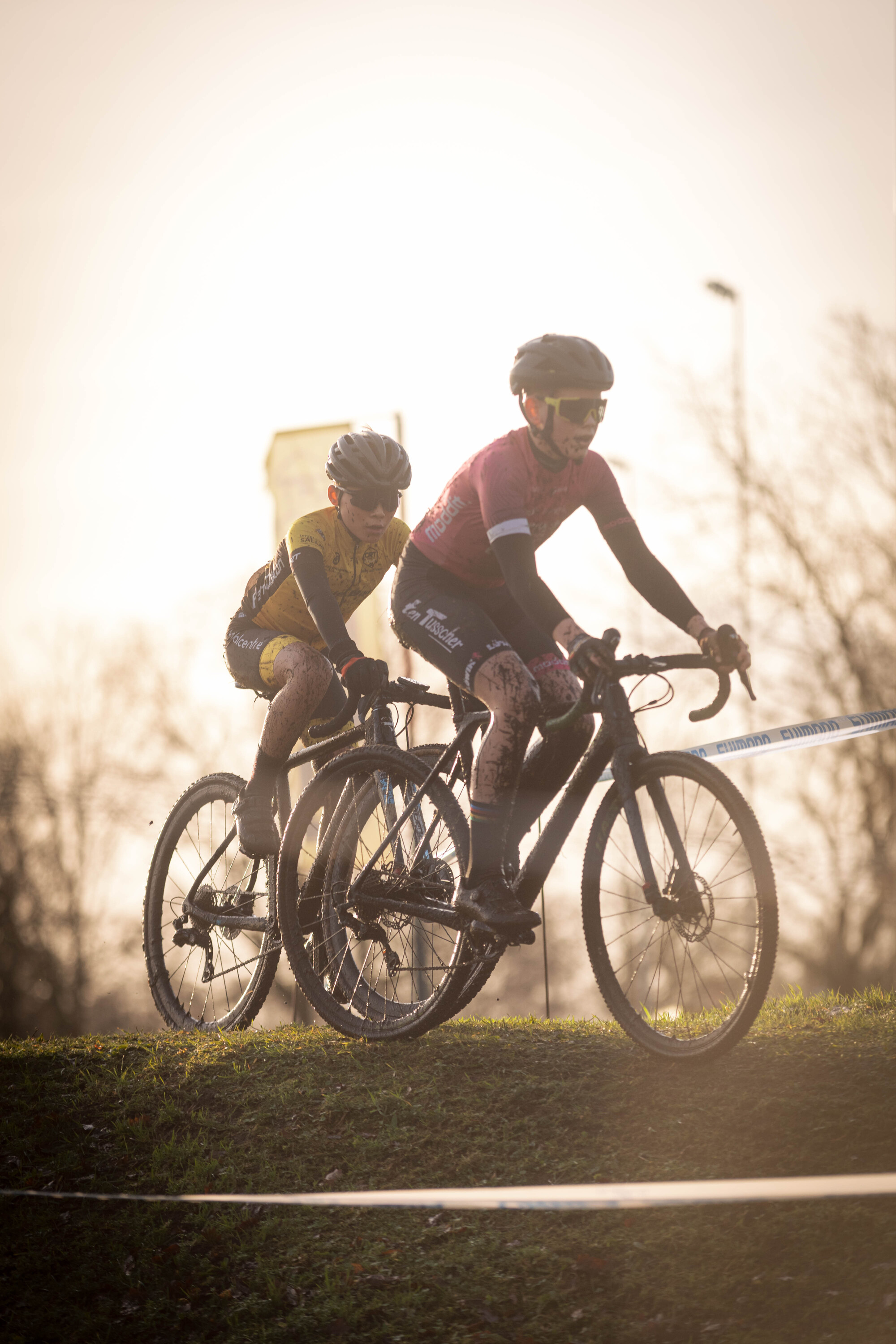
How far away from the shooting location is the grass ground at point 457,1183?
11.2 feet

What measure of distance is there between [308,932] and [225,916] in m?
0.85

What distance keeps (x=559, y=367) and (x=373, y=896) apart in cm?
232

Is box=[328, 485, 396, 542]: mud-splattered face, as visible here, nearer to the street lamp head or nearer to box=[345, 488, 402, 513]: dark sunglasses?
box=[345, 488, 402, 513]: dark sunglasses

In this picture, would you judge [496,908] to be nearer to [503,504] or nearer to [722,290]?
[503,504]

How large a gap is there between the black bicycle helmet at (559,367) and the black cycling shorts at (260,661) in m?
1.92

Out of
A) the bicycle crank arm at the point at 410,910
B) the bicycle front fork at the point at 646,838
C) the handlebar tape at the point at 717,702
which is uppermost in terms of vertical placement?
the handlebar tape at the point at 717,702

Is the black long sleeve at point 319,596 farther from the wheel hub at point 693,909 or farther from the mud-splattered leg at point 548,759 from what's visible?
the wheel hub at point 693,909

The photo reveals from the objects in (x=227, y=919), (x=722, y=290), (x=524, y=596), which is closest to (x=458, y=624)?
(x=524, y=596)

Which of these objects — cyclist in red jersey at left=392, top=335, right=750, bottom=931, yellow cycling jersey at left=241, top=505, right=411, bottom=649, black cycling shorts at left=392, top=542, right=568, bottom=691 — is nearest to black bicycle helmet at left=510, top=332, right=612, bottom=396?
cyclist in red jersey at left=392, top=335, right=750, bottom=931

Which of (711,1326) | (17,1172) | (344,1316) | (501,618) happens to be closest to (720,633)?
(501,618)

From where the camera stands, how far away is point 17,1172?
4.66 meters

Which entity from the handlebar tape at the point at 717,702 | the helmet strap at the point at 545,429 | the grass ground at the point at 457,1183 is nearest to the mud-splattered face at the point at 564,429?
the helmet strap at the point at 545,429

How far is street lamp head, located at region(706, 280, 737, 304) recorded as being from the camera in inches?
1018

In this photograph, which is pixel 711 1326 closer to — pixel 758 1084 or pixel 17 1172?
pixel 758 1084
